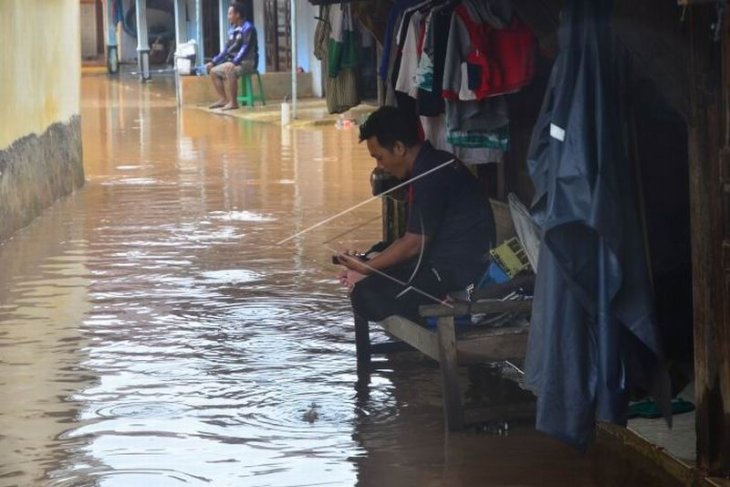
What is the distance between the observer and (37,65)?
13812mm

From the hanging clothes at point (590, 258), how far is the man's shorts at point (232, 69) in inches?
835

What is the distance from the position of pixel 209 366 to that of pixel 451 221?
1.67m

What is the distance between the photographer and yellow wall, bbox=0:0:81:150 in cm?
1238

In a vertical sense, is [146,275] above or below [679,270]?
below

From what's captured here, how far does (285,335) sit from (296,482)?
2.79 meters

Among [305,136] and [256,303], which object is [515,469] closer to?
[256,303]

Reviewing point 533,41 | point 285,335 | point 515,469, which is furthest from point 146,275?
point 515,469

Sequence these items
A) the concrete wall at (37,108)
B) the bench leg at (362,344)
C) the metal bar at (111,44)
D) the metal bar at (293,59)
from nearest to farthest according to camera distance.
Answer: the bench leg at (362,344), the concrete wall at (37,108), the metal bar at (293,59), the metal bar at (111,44)

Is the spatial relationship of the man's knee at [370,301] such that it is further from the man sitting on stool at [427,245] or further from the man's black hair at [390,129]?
the man's black hair at [390,129]

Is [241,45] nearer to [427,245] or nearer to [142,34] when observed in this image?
[142,34]

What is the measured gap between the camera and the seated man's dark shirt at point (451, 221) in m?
7.15

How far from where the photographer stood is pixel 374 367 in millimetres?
7961

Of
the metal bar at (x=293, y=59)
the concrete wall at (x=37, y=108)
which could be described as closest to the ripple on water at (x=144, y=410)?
the concrete wall at (x=37, y=108)

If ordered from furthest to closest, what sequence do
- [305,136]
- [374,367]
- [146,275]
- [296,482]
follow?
1. [305,136]
2. [146,275]
3. [374,367]
4. [296,482]
